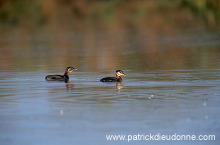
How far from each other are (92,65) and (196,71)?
13.4 feet

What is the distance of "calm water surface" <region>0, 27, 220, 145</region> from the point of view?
11.0 metres

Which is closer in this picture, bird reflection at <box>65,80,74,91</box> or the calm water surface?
the calm water surface

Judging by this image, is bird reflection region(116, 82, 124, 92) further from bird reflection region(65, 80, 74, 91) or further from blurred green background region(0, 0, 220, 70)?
blurred green background region(0, 0, 220, 70)

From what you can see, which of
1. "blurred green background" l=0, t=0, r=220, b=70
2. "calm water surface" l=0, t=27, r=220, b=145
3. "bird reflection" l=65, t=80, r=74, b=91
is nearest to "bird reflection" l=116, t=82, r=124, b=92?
"calm water surface" l=0, t=27, r=220, b=145

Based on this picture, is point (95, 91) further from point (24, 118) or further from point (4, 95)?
point (24, 118)

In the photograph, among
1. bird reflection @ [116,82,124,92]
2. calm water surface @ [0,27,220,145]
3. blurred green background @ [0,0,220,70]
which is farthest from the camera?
blurred green background @ [0,0,220,70]

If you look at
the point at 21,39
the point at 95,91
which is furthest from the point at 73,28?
the point at 95,91

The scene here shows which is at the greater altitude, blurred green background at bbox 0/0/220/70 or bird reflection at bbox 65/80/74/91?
blurred green background at bbox 0/0/220/70

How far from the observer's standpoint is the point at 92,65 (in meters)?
21.4

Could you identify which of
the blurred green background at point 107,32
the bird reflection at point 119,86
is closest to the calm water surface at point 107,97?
the bird reflection at point 119,86

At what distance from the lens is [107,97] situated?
46.5 feet

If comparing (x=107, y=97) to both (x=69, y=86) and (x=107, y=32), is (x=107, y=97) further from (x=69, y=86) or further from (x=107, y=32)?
(x=107, y=32)

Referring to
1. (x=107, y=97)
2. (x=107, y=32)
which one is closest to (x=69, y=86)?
(x=107, y=97)

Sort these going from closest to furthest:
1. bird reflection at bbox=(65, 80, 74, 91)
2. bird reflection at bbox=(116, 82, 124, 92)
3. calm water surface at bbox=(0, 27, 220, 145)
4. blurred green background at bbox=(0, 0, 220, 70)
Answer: calm water surface at bbox=(0, 27, 220, 145), bird reflection at bbox=(116, 82, 124, 92), bird reflection at bbox=(65, 80, 74, 91), blurred green background at bbox=(0, 0, 220, 70)
